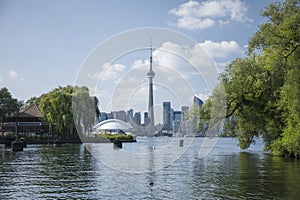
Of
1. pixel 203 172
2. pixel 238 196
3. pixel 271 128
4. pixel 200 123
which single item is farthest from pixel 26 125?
pixel 238 196

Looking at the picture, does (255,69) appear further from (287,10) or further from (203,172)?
(203,172)

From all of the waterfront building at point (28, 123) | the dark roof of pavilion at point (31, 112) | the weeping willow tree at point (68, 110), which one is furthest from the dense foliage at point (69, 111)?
the dark roof of pavilion at point (31, 112)

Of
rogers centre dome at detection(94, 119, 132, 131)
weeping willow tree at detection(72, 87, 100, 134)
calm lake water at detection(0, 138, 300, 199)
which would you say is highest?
weeping willow tree at detection(72, 87, 100, 134)

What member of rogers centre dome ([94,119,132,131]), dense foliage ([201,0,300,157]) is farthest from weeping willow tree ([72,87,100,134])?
dense foliage ([201,0,300,157])

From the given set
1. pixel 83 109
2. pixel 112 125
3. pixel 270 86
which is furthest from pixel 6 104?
pixel 270 86

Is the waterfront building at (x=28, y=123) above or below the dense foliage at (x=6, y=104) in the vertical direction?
below

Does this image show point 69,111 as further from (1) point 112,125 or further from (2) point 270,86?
(2) point 270,86

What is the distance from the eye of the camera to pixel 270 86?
36906 millimetres

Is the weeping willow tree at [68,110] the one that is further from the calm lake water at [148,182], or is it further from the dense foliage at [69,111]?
the calm lake water at [148,182]

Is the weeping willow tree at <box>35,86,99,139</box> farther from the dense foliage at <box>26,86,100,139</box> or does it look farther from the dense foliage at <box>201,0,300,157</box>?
the dense foliage at <box>201,0,300,157</box>

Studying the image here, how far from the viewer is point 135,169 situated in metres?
29.0

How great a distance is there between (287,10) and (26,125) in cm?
6332

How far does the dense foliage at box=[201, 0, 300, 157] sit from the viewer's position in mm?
29484

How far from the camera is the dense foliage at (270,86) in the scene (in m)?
29.5
